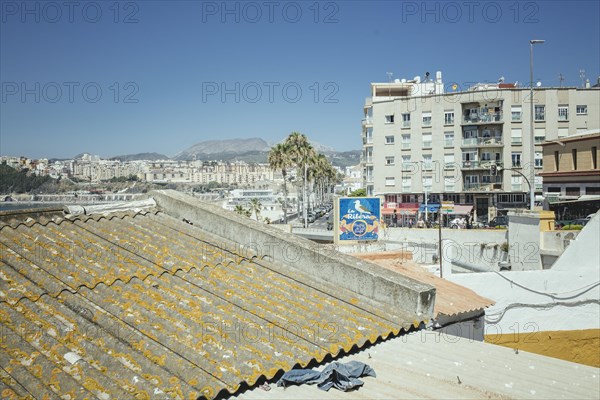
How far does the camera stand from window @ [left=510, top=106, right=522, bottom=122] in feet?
169

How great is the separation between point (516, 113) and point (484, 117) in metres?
3.53

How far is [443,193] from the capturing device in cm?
5416

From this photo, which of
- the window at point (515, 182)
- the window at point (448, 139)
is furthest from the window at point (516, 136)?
the window at point (448, 139)

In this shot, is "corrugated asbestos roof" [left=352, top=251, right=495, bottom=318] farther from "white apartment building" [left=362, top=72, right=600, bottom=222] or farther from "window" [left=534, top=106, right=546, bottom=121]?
"window" [left=534, top=106, right=546, bottom=121]

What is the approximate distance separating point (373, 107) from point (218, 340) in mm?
53925

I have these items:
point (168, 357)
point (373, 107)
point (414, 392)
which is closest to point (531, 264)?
point (414, 392)

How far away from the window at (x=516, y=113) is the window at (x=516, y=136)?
4.14ft

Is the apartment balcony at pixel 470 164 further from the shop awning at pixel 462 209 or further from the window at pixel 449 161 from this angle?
the shop awning at pixel 462 209

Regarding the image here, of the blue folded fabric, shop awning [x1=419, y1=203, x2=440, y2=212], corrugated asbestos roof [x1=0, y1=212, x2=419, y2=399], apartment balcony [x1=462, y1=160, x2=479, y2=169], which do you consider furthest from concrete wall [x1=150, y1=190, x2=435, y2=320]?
apartment balcony [x1=462, y1=160, x2=479, y2=169]

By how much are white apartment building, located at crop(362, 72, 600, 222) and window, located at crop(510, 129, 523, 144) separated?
0.11m

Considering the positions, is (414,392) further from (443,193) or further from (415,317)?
(443,193)

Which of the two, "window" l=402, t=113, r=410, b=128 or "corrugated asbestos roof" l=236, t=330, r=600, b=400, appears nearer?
"corrugated asbestos roof" l=236, t=330, r=600, b=400

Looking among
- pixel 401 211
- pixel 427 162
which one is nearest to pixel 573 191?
pixel 427 162

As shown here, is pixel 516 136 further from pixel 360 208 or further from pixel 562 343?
pixel 562 343
